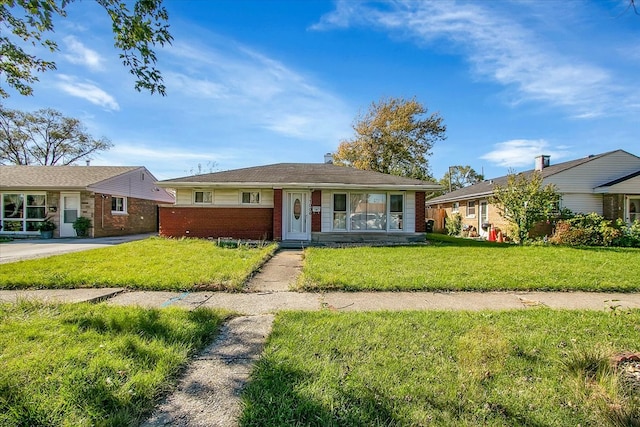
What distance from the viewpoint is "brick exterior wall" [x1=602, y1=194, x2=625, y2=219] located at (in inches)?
655

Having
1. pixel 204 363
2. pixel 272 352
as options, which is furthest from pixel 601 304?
pixel 204 363

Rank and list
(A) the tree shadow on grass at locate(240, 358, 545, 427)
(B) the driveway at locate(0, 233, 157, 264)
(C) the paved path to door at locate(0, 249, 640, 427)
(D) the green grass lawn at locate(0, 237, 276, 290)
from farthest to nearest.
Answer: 1. (B) the driveway at locate(0, 233, 157, 264)
2. (D) the green grass lawn at locate(0, 237, 276, 290)
3. (C) the paved path to door at locate(0, 249, 640, 427)
4. (A) the tree shadow on grass at locate(240, 358, 545, 427)

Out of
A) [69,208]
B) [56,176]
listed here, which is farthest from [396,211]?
[56,176]

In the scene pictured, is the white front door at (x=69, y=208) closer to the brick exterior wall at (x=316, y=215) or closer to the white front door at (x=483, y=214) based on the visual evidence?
the brick exterior wall at (x=316, y=215)

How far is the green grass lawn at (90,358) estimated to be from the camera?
7.34ft

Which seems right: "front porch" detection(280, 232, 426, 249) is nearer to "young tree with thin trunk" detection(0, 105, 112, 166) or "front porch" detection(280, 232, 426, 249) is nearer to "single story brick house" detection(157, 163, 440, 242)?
"single story brick house" detection(157, 163, 440, 242)

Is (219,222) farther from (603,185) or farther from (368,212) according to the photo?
(603,185)

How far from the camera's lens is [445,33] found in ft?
32.6

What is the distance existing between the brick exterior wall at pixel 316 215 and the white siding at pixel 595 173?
42.5ft

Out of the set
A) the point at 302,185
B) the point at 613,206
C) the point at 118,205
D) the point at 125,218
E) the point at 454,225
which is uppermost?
the point at 302,185

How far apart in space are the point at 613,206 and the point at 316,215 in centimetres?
1650

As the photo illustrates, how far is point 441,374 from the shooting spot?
9.23 ft

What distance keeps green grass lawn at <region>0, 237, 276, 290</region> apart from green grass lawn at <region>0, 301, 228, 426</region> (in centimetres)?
166

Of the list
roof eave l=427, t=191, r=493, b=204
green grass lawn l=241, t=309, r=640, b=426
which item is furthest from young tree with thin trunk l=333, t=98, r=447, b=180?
green grass lawn l=241, t=309, r=640, b=426
